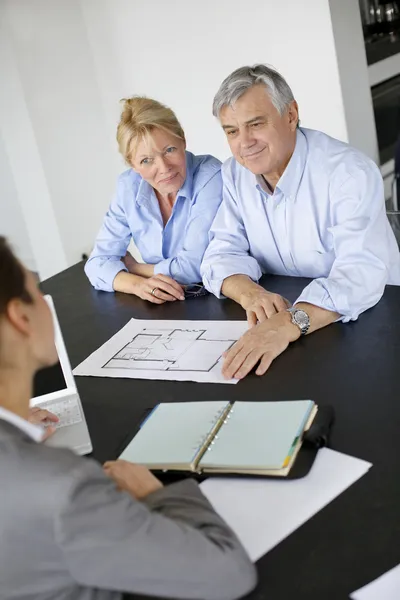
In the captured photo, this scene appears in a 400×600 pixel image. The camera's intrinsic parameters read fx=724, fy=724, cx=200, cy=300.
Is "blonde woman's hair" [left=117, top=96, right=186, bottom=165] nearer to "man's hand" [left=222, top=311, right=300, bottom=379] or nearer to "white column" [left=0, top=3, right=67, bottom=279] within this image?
"man's hand" [left=222, top=311, right=300, bottom=379]

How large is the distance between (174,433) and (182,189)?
1183 mm

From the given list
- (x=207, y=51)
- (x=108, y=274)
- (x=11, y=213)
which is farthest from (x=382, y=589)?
(x=11, y=213)

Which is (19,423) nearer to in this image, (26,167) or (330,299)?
(330,299)

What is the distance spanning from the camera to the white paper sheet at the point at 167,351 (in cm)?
164

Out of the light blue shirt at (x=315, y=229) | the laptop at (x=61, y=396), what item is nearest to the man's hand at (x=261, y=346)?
the light blue shirt at (x=315, y=229)

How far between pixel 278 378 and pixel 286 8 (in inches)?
102

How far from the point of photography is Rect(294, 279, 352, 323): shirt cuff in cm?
170

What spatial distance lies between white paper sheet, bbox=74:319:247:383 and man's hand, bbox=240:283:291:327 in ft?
0.12

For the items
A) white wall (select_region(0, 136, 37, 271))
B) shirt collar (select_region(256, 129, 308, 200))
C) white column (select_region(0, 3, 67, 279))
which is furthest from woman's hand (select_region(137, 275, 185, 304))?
white wall (select_region(0, 136, 37, 271))

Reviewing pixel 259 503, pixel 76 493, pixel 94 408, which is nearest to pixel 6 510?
pixel 76 493

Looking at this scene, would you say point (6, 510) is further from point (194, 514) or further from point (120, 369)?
point (120, 369)

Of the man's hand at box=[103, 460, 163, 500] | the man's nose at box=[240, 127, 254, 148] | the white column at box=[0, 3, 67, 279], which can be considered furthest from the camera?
the white column at box=[0, 3, 67, 279]

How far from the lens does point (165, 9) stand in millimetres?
4199

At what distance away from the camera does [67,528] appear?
82 centimetres
